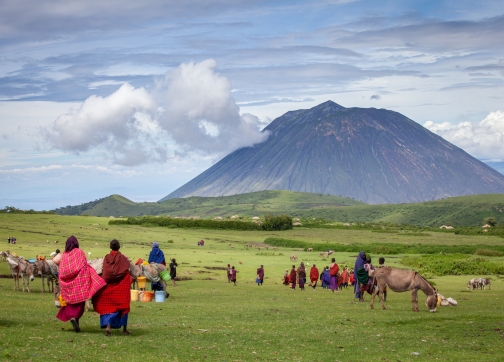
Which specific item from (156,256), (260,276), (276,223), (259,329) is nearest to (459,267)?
(260,276)

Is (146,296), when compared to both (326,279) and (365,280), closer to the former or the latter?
(365,280)

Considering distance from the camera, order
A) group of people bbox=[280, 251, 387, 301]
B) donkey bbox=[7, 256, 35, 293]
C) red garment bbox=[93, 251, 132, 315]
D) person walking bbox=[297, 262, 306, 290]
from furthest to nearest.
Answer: person walking bbox=[297, 262, 306, 290], group of people bbox=[280, 251, 387, 301], donkey bbox=[7, 256, 35, 293], red garment bbox=[93, 251, 132, 315]

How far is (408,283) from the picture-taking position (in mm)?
25812

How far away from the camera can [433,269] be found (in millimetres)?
54656

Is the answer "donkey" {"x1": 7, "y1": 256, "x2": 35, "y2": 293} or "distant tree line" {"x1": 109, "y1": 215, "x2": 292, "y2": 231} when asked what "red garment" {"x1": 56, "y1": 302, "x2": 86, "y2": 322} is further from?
"distant tree line" {"x1": 109, "y1": 215, "x2": 292, "y2": 231}

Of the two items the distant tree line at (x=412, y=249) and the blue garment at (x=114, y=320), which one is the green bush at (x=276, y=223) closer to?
the distant tree line at (x=412, y=249)

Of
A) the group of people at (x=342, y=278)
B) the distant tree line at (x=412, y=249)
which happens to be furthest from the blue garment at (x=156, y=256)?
the distant tree line at (x=412, y=249)

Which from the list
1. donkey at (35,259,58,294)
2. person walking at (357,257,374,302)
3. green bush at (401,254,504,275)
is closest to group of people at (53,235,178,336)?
donkey at (35,259,58,294)

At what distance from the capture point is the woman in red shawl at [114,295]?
55.7 ft

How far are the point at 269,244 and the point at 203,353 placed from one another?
258 ft

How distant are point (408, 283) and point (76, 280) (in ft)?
45.0

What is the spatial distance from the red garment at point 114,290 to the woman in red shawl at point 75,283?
218 millimetres

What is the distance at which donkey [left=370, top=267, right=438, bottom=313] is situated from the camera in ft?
84.0

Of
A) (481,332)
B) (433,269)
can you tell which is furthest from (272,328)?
(433,269)
